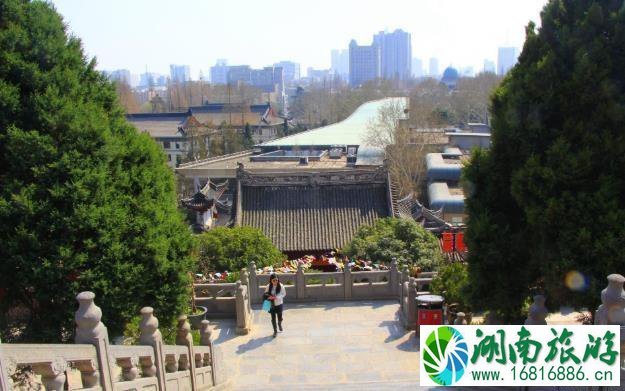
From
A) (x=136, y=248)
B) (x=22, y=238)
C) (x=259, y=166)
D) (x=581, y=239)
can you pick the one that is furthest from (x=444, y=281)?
(x=259, y=166)

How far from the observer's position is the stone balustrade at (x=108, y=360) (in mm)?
3965

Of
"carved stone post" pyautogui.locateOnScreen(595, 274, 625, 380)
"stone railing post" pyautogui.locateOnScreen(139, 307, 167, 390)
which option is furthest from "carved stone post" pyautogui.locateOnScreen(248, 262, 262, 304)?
"carved stone post" pyautogui.locateOnScreen(595, 274, 625, 380)

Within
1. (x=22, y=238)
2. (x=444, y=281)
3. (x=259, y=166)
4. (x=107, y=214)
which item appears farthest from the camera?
(x=259, y=166)

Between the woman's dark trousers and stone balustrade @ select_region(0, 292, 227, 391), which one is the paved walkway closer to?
the woman's dark trousers

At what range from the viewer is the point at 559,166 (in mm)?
6070

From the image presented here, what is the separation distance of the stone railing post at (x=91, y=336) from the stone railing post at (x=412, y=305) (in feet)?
20.9

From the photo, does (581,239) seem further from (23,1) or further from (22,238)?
(23,1)

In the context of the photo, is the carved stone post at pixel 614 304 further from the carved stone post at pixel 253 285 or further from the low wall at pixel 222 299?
the carved stone post at pixel 253 285

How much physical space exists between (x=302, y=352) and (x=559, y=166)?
211 inches

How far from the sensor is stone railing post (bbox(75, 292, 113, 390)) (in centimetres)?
450

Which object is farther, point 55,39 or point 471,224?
point 471,224

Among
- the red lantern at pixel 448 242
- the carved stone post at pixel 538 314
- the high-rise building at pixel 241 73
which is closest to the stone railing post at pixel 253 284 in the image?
the red lantern at pixel 448 242

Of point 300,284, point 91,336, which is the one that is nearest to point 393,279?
point 300,284

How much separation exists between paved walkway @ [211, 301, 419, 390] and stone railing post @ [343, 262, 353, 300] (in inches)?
12.3
